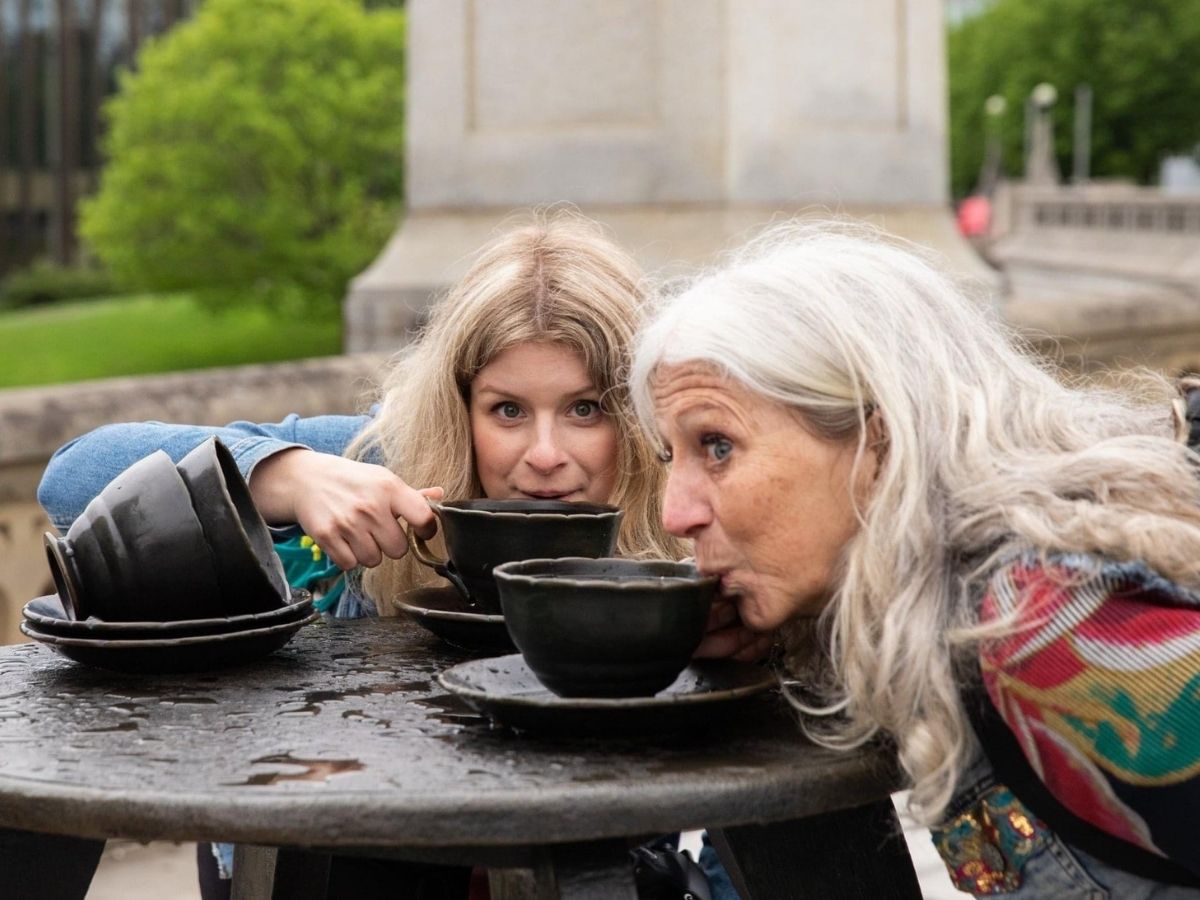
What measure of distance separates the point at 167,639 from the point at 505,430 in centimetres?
80

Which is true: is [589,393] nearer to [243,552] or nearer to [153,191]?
[243,552]

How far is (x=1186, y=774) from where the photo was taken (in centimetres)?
179

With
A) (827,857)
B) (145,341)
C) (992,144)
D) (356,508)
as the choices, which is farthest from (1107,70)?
(827,857)

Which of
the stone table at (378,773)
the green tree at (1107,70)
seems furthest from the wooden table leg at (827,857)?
the green tree at (1107,70)

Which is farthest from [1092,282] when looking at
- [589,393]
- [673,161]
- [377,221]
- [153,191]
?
[589,393]

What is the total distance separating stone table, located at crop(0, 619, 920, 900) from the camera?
5.68 feet

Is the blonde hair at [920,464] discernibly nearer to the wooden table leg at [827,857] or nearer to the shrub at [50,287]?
the wooden table leg at [827,857]

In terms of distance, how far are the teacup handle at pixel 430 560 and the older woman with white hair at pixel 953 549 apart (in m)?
0.42

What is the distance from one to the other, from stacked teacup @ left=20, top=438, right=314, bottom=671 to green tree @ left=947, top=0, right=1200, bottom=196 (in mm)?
53614

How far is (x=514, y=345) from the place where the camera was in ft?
9.52

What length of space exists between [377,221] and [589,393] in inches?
1087

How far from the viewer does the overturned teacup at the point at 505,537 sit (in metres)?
2.34

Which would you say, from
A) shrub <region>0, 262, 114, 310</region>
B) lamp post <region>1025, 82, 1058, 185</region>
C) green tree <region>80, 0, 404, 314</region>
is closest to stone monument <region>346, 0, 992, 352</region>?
green tree <region>80, 0, 404, 314</region>

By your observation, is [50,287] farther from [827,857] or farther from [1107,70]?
[827,857]
